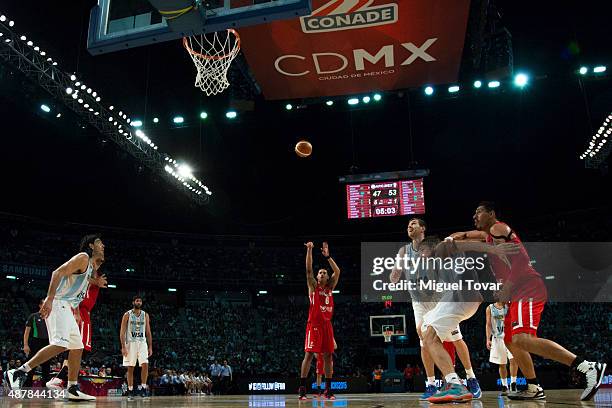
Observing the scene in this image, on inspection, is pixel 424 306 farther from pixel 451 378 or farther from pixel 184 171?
pixel 184 171

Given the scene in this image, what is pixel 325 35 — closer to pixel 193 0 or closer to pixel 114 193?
pixel 193 0

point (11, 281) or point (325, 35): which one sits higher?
point (325, 35)

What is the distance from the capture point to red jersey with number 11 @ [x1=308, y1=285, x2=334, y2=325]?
8.45 meters

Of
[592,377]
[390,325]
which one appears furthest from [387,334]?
[592,377]

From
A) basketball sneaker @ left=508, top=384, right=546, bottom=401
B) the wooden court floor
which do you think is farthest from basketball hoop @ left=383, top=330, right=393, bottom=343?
basketball sneaker @ left=508, top=384, right=546, bottom=401

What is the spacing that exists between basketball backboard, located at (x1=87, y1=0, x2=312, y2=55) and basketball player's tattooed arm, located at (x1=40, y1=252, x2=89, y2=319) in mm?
2396

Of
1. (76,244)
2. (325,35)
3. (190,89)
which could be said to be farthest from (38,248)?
(325,35)

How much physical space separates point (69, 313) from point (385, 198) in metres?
11.2

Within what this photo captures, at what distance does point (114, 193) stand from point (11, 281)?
304 inches

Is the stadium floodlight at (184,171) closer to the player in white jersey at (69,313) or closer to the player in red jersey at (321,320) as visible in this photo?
the player in red jersey at (321,320)

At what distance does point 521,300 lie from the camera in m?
5.03

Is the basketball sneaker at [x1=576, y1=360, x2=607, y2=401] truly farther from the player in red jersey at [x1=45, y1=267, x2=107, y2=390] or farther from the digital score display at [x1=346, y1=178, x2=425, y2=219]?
the digital score display at [x1=346, y1=178, x2=425, y2=219]

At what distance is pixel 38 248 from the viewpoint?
27078 millimetres

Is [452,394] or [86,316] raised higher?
[86,316]
